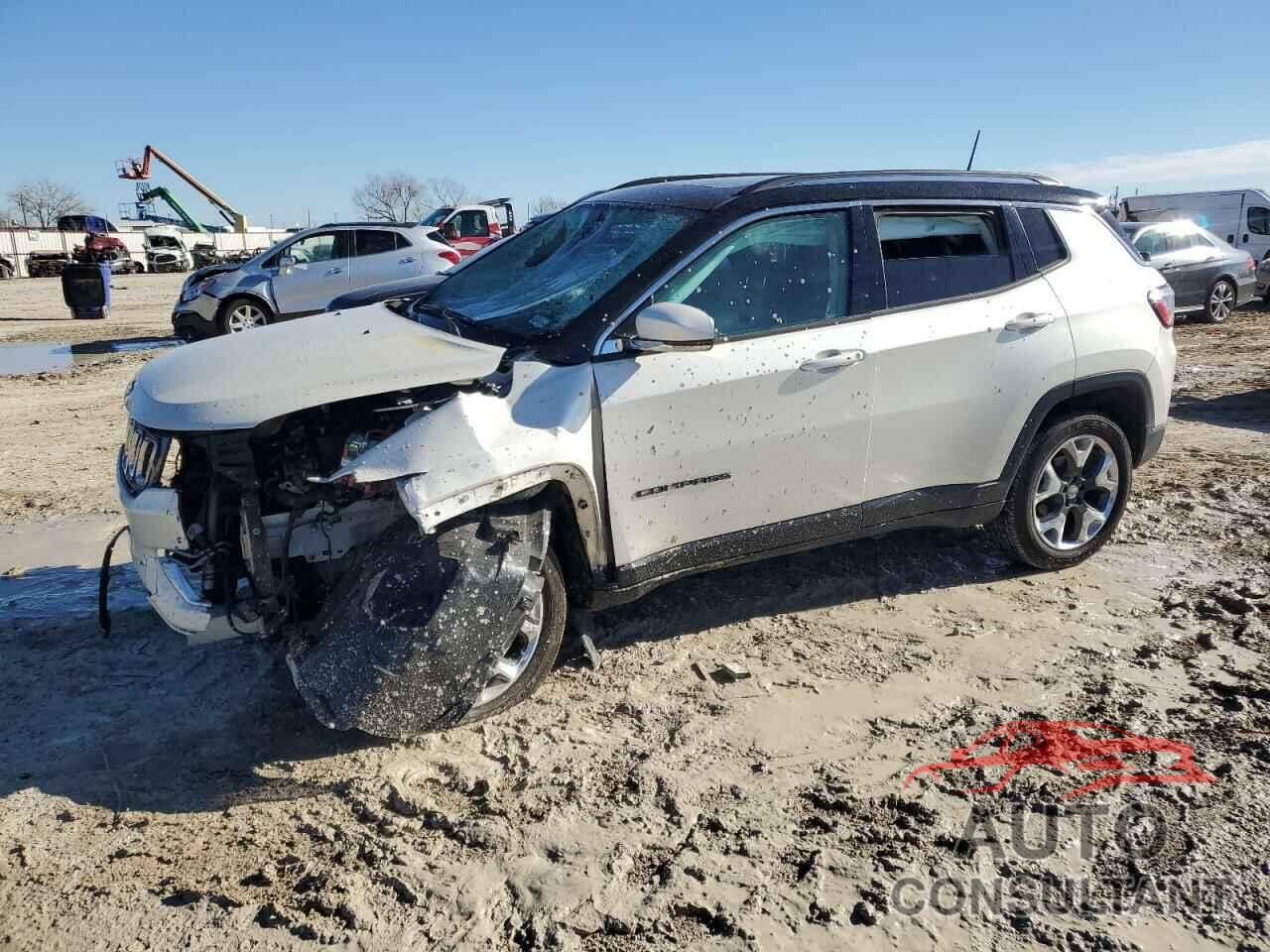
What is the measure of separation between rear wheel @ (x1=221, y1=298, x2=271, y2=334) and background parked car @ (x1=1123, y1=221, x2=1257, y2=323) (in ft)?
42.3

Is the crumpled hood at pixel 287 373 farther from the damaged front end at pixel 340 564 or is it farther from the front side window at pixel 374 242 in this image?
the front side window at pixel 374 242

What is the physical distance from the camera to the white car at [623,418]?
3.19m

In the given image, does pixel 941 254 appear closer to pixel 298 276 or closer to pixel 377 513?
pixel 377 513

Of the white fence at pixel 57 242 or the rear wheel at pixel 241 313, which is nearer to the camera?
the rear wheel at pixel 241 313

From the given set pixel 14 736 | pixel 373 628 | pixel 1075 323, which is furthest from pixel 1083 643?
pixel 14 736

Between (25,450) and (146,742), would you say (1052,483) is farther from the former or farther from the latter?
(25,450)

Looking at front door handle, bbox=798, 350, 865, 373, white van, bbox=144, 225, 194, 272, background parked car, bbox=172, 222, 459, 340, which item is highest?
white van, bbox=144, 225, 194, 272

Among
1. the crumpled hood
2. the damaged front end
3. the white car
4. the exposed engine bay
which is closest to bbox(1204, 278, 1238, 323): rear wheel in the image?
the white car

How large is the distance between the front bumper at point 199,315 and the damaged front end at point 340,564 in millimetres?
11117

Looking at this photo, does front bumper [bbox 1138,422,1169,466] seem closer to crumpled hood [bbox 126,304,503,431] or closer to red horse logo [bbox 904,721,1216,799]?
red horse logo [bbox 904,721,1216,799]

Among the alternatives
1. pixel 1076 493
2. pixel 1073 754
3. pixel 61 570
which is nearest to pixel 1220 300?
pixel 1076 493

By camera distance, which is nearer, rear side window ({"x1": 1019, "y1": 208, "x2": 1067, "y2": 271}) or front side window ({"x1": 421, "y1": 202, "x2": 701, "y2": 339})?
front side window ({"x1": 421, "y1": 202, "x2": 701, "y2": 339})

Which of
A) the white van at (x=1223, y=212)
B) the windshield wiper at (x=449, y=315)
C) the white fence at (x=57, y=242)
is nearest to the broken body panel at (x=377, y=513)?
the windshield wiper at (x=449, y=315)

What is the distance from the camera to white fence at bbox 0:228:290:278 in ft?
119
